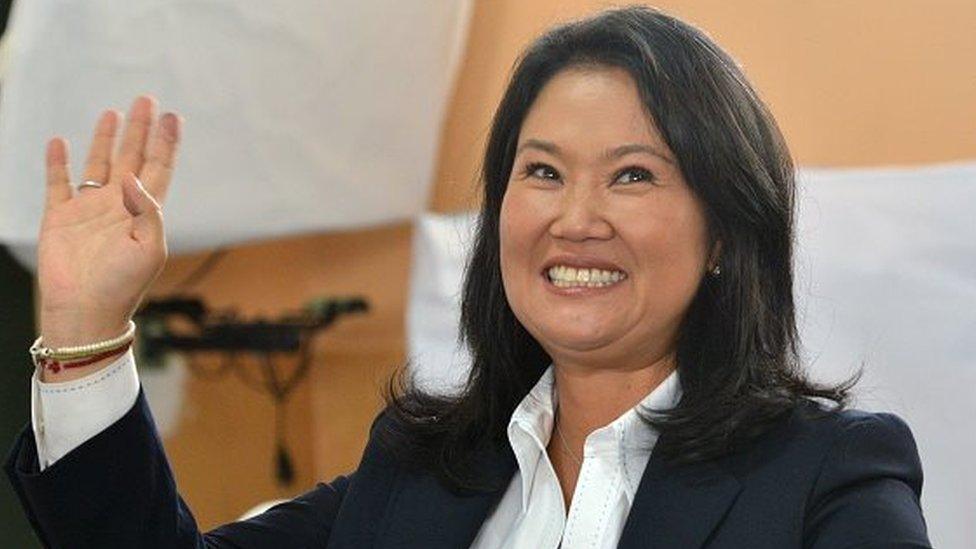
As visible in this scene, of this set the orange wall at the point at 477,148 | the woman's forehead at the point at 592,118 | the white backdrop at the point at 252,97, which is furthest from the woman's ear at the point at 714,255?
the white backdrop at the point at 252,97

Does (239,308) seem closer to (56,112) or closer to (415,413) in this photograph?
(56,112)

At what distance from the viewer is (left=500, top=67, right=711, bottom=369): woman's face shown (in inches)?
62.3

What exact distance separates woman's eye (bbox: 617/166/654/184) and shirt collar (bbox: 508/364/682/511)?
0.19m

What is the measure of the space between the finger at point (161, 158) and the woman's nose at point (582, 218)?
358mm

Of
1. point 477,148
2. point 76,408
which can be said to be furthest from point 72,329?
point 477,148

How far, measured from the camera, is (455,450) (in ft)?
5.65

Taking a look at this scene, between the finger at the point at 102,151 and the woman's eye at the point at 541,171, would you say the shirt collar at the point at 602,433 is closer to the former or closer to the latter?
the woman's eye at the point at 541,171

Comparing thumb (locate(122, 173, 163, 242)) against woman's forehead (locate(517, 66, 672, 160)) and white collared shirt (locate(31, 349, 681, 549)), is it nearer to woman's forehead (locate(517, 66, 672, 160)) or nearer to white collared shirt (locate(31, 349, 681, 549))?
white collared shirt (locate(31, 349, 681, 549))

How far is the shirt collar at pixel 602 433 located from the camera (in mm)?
1599

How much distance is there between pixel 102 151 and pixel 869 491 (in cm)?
74

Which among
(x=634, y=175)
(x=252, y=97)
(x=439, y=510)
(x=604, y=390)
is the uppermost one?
(x=634, y=175)

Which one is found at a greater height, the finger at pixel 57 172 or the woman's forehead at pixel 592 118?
the woman's forehead at pixel 592 118

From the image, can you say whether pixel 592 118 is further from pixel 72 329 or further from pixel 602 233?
pixel 72 329

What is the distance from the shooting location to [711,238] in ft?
5.34
